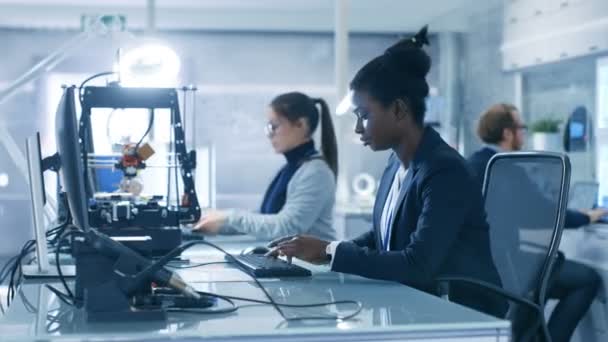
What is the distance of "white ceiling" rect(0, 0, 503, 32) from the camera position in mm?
6320

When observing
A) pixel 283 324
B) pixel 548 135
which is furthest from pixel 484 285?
pixel 548 135

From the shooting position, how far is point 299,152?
11.0ft

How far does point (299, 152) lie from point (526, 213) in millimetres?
1163

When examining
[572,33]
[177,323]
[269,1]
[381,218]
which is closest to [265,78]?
[269,1]

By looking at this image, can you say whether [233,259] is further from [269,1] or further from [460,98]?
[460,98]

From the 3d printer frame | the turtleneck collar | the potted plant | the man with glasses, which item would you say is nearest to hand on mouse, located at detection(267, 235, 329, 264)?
the 3d printer frame

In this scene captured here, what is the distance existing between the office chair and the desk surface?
469 mm

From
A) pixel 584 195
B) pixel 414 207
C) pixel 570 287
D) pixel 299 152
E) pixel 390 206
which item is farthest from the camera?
pixel 584 195

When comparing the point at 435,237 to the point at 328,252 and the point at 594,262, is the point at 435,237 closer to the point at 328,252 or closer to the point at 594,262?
the point at 328,252

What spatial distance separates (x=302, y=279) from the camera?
1.90 meters

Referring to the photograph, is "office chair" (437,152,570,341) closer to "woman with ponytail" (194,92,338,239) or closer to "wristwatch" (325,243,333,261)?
"wristwatch" (325,243,333,261)

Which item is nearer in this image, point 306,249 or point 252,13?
point 306,249

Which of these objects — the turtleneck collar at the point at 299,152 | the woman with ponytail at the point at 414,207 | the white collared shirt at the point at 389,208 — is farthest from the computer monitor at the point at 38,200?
the turtleneck collar at the point at 299,152

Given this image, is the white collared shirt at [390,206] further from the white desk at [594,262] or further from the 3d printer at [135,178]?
the white desk at [594,262]
